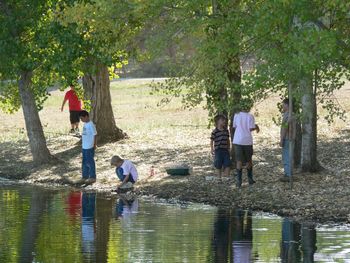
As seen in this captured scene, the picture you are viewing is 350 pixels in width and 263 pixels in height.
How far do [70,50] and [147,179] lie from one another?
11.0ft

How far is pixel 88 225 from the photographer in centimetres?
1688

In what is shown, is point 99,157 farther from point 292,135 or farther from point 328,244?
point 328,244

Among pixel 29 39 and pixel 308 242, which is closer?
pixel 308 242

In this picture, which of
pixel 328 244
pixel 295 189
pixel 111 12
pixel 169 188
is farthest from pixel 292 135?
pixel 328 244

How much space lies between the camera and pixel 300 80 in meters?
18.5

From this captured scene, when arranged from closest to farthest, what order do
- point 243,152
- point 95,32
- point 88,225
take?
point 88,225 < point 243,152 < point 95,32

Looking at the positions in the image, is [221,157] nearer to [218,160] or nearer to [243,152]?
[218,160]

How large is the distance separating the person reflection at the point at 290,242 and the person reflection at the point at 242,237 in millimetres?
452

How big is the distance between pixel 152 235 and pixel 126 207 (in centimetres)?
359

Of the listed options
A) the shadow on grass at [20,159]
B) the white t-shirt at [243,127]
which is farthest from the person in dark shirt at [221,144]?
the shadow on grass at [20,159]

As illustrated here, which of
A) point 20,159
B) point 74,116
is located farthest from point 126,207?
point 74,116

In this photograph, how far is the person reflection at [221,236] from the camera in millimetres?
13922

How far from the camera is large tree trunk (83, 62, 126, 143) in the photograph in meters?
29.1

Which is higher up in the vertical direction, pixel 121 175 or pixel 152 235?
pixel 121 175
